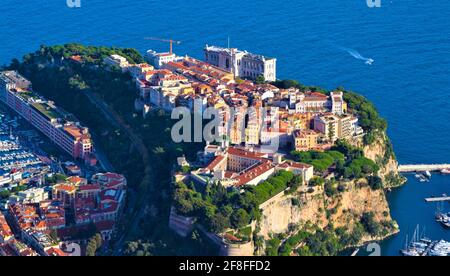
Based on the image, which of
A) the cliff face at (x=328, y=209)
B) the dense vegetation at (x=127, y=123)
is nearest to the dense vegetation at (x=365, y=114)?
the cliff face at (x=328, y=209)

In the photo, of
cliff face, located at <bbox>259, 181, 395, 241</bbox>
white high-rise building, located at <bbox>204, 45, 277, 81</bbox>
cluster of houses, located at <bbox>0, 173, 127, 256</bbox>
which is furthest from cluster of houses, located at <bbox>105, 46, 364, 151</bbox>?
cluster of houses, located at <bbox>0, 173, 127, 256</bbox>

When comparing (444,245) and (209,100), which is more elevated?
(209,100)

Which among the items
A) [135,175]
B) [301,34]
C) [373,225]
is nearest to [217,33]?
[301,34]

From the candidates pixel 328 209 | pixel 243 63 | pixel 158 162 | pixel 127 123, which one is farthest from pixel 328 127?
pixel 243 63

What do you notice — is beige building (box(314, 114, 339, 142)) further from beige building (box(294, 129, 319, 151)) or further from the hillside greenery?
the hillside greenery

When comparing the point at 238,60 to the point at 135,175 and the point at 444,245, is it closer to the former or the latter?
the point at 135,175

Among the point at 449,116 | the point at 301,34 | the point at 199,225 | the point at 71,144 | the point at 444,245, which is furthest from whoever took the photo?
the point at 301,34
